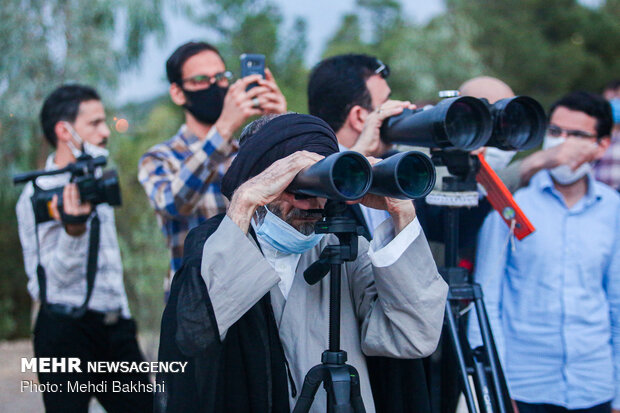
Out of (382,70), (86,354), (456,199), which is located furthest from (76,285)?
(456,199)

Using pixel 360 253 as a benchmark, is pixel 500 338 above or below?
below

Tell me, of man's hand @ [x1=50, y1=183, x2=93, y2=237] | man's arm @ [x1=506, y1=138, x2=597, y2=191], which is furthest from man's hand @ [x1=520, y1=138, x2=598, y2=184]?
man's hand @ [x1=50, y1=183, x2=93, y2=237]

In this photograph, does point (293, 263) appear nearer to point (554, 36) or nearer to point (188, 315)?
point (188, 315)

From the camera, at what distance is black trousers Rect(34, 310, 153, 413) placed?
2.94 meters

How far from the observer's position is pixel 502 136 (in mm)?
2344

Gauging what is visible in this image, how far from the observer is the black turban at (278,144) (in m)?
1.87

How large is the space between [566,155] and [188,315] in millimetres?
2056

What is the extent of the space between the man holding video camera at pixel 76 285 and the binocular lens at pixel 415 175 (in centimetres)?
187

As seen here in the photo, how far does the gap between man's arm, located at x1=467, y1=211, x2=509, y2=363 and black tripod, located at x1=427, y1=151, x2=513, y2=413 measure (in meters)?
0.47

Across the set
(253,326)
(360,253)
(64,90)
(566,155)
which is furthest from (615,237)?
(64,90)

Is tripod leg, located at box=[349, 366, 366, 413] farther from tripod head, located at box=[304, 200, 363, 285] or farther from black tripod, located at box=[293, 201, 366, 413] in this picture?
tripod head, located at box=[304, 200, 363, 285]

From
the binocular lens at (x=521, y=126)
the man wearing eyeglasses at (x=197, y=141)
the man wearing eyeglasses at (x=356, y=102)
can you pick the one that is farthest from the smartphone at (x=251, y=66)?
the binocular lens at (x=521, y=126)

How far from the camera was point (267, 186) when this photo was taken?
1684 millimetres

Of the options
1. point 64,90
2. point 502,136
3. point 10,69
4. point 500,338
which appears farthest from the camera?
point 10,69
